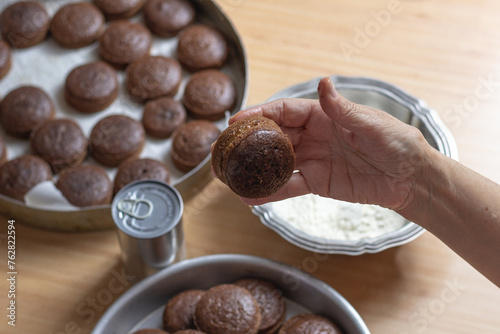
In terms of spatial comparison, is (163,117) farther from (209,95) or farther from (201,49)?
(201,49)

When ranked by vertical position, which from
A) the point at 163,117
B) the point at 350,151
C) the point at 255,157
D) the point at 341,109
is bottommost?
the point at 163,117

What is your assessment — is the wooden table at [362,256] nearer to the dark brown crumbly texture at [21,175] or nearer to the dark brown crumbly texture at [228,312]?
the dark brown crumbly texture at [21,175]

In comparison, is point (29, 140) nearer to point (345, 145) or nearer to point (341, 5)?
point (345, 145)

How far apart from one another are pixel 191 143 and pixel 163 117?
0.78 feet

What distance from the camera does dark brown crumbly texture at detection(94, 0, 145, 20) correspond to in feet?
9.55

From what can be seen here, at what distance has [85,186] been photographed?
231 centimetres

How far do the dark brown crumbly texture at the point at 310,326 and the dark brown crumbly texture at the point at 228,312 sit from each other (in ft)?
0.39

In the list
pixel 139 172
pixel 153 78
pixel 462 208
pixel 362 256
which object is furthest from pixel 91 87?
pixel 462 208

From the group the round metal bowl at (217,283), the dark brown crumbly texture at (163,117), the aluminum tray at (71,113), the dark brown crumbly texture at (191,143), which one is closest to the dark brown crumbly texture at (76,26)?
the aluminum tray at (71,113)

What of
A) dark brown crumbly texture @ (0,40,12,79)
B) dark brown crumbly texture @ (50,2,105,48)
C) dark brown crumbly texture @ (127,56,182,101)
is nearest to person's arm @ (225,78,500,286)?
dark brown crumbly texture @ (127,56,182,101)

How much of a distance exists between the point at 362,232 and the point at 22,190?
4.71ft

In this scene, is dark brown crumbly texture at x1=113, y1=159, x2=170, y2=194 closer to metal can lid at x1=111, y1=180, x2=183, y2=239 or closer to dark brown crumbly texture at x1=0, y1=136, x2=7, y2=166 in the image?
metal can lid at x1=111, y1=180, x2=183, y2=239

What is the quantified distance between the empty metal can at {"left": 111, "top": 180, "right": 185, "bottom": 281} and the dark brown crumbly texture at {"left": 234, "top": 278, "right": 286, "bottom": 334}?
1.00 ft

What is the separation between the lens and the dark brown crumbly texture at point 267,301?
1.94 metres
